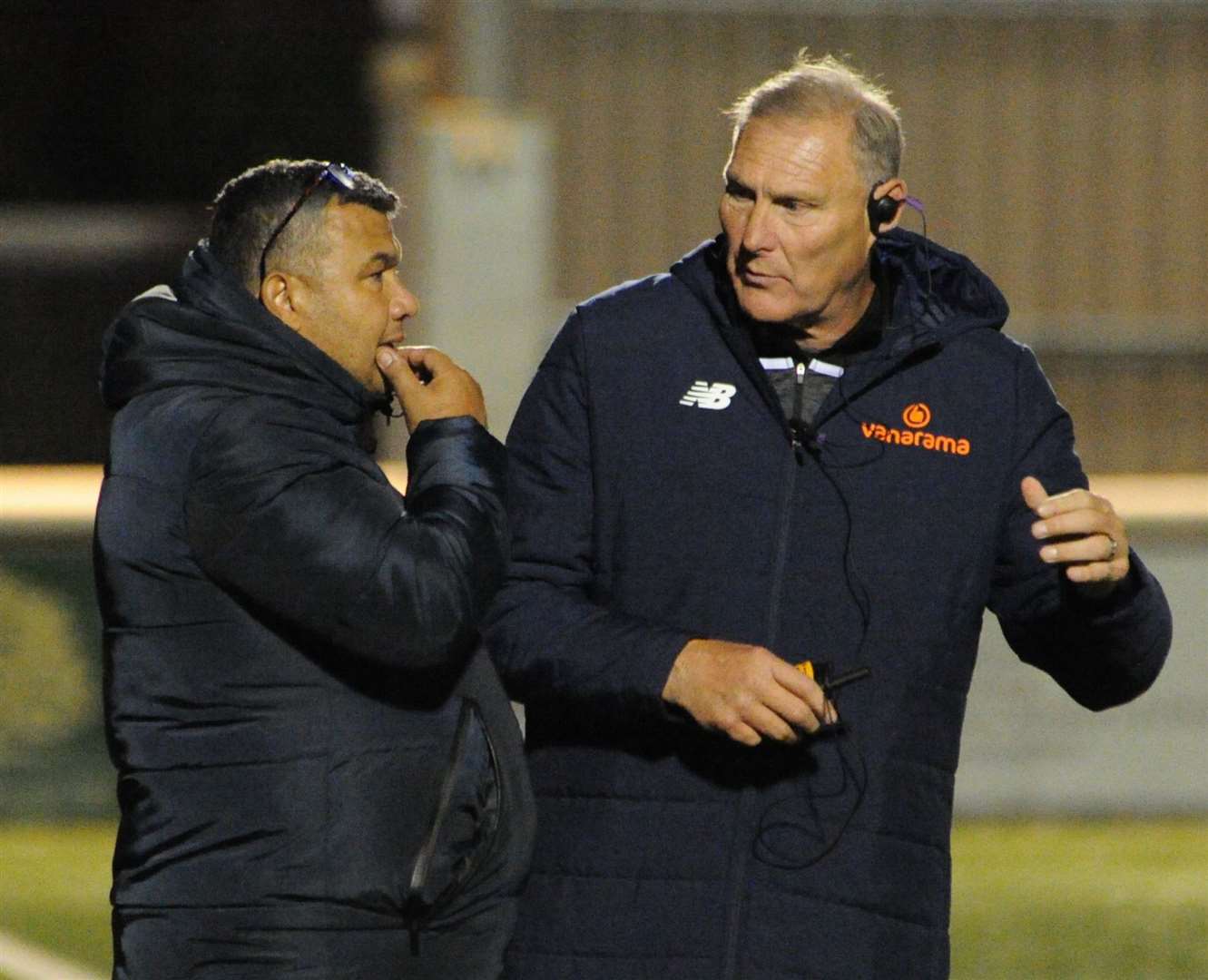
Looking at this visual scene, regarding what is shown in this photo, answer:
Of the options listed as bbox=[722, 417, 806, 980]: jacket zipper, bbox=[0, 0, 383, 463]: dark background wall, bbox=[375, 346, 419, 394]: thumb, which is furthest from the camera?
bbox=[0, 0, 383, 463]: dark background wall

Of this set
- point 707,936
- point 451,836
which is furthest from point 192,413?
point 707,936

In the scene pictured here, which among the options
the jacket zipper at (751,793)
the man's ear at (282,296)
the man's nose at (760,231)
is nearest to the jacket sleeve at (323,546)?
the man's ear at (282,296)

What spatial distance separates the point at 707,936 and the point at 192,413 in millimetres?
968

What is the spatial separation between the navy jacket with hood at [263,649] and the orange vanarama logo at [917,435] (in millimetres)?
610

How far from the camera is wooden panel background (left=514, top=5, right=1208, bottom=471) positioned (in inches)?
452

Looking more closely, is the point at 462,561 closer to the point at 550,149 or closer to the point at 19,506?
the point at 19,506

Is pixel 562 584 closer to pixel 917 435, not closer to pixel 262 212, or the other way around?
pixel 917 435

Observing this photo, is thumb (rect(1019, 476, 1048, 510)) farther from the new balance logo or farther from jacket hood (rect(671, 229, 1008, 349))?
the new balance logo

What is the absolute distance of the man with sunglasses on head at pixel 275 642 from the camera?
2.87m

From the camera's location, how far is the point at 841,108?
339 cm

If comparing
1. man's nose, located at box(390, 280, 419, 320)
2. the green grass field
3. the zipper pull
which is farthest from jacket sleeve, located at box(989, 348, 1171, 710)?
the green grass field

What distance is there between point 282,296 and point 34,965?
13.3 ft

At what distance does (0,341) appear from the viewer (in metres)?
12.1

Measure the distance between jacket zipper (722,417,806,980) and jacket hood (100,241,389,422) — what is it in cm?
62
